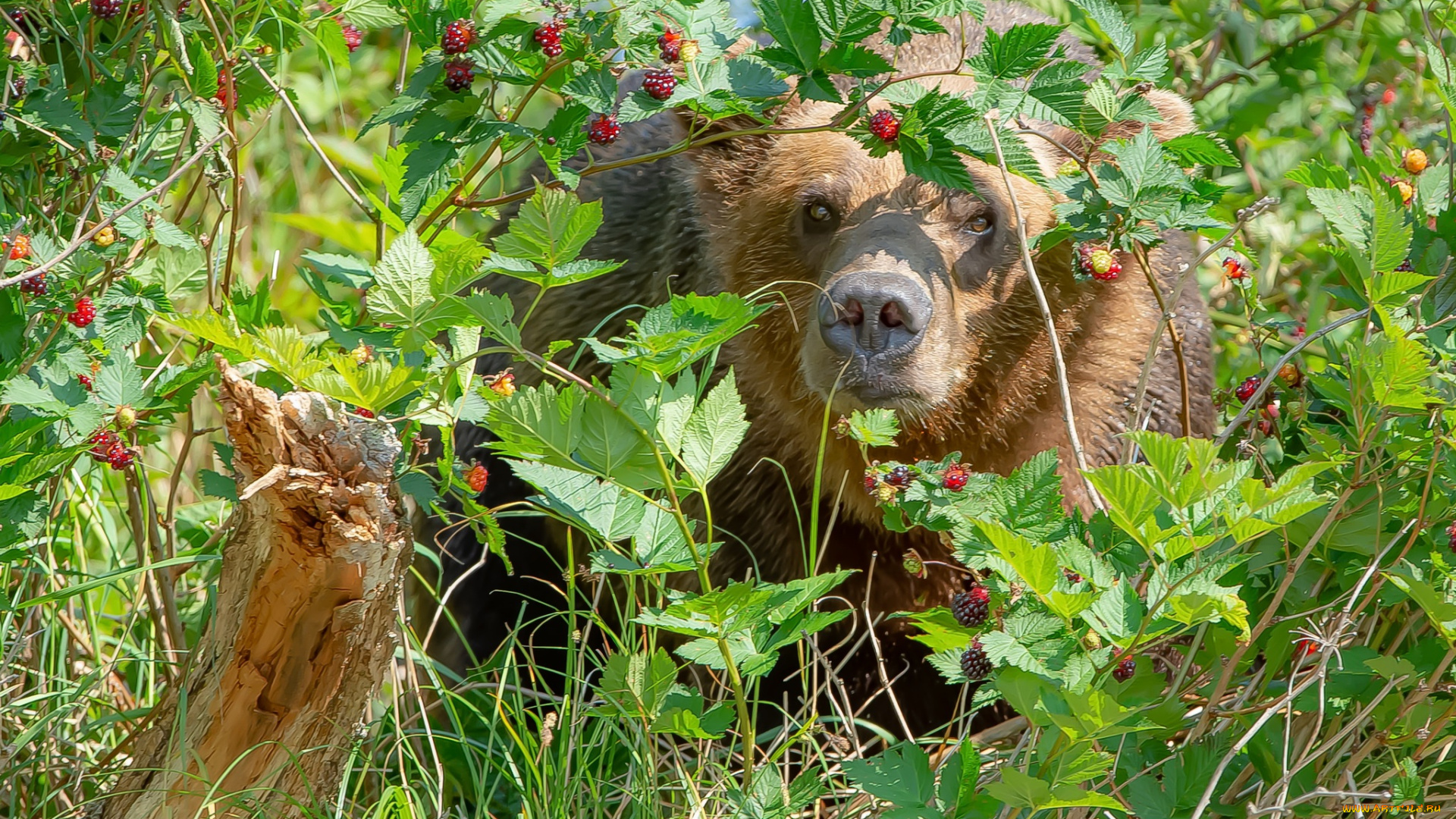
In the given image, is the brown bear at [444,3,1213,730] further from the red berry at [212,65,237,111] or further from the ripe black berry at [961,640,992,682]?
the red berry at [212,65,237,111]

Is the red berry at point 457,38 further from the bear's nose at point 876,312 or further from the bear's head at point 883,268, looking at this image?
the bear's nose at point 876,312

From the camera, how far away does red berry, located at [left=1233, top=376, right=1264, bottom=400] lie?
3332 mm

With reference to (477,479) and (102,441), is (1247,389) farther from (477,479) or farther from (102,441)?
(102,441)

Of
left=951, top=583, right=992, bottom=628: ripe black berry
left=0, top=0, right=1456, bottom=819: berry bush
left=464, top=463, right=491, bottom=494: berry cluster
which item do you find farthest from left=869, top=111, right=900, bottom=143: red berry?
left=464, top=463, right=491, bottom=494: berry cluster

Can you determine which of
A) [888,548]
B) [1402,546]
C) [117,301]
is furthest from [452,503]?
[1402,546]

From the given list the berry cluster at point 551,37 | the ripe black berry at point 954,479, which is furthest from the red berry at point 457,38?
the ripe black berry at point 954,479

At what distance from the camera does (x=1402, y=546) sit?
112 inches

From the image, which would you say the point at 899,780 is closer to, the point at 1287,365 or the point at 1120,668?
the point at 1120,668

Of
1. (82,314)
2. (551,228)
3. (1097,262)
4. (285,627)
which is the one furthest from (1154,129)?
(82,314)

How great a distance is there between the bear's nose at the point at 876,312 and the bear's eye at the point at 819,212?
58cm

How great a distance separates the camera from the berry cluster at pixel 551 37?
A: 9.42 feet

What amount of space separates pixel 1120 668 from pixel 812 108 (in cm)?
233

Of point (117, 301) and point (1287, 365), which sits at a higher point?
point (117, 301)

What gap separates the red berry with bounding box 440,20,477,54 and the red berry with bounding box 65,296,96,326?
3.42 ft
